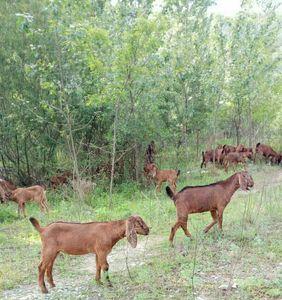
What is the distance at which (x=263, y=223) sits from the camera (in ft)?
33.3

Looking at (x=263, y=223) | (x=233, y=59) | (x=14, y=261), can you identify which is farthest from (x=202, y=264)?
(x=233, y=59)

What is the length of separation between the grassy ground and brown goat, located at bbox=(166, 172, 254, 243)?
14.6 inches

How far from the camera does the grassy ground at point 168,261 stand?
264 inches

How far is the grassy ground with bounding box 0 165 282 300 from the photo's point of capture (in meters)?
6.70

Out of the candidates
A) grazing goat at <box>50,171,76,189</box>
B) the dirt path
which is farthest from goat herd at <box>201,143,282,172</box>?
the dirt path

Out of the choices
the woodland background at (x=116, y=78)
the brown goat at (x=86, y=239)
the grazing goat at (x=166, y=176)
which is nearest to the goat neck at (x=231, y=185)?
the brown goat at (x=86, y=239)

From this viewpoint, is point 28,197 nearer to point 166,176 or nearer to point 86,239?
point 166,176

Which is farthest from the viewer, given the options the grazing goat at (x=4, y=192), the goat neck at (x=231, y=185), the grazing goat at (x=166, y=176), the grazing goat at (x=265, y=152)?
the grazing goat at (x=265, y=152)

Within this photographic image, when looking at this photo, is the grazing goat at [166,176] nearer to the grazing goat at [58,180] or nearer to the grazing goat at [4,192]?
the grazing goat at [58,180]

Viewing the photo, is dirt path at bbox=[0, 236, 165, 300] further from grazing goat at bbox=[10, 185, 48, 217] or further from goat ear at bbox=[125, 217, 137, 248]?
grazing goat at bbox=[10, 185, 48, 217]

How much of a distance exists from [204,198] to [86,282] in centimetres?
300

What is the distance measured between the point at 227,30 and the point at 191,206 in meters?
14.2

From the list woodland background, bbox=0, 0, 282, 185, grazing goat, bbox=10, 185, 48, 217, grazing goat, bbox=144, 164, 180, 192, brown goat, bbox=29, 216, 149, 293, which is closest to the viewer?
brown goat, bbox=29, 216, 149, 293

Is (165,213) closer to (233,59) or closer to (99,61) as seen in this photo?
(99,61)
